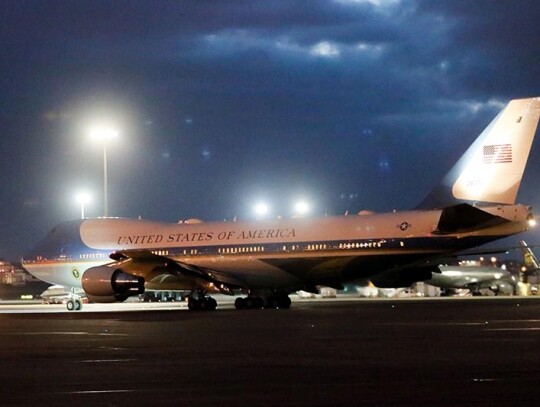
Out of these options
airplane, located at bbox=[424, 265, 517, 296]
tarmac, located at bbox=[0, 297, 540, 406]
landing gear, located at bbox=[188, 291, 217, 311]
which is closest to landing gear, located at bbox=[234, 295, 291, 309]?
landing gear, located at bbox=[188, 291, 217, 311]

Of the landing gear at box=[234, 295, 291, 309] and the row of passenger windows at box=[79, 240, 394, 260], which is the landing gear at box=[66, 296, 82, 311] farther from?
the landing gear at box=[234, 295, 291, 309]

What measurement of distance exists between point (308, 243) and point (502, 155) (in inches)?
361

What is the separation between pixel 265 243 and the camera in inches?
1699

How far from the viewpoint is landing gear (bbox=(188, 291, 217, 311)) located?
42281mm

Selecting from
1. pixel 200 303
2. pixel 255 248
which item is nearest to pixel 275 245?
pixel 255 248

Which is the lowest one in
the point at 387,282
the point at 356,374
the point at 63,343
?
the point at 356,374

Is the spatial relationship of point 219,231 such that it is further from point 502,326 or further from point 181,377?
point 181,377

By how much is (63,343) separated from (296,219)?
21857mm

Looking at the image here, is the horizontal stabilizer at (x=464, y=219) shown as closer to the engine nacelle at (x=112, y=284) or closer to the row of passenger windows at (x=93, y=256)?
the engine nacelle at (x=112, y=284)

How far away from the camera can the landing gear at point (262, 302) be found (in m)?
43.8

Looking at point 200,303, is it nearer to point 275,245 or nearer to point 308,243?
→ point 275,245

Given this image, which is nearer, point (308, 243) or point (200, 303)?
point (308, 243)

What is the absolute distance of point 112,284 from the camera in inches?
1622

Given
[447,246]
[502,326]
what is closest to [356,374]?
[502,326]
